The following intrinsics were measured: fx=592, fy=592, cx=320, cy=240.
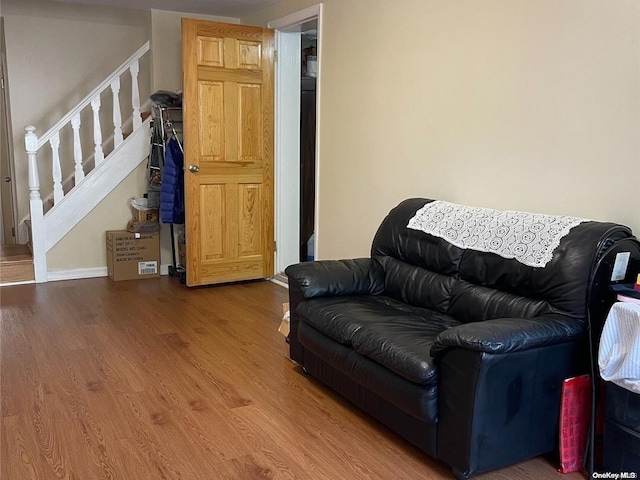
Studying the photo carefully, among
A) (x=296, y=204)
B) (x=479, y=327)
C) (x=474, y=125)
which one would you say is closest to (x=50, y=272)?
(x=296, y=204)

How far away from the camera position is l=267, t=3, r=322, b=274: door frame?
5.12m

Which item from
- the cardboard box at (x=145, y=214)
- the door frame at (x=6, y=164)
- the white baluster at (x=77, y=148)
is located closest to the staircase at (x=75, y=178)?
the white baluster at (x=77, y=148)

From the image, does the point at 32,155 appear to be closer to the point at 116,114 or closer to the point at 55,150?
the point at 55,150

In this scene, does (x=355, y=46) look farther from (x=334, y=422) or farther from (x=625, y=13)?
(x=334, y=422)

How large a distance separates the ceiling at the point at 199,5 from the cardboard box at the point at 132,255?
2011 millimetres

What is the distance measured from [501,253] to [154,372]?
1925 millimetres

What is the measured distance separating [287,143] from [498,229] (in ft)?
9.47

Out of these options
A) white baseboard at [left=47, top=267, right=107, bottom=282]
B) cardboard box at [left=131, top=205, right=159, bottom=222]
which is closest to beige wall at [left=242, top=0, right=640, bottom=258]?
cardboard box at [left=131, top=205, right=159, bottom=222]

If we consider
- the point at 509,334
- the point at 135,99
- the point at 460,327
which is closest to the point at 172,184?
the point at 135,99

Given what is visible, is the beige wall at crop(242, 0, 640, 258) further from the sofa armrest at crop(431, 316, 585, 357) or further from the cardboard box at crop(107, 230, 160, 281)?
the cardboard box at crop(107, 230, 160, 281)

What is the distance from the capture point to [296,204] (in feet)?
17.8

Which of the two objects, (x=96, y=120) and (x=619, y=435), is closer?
(x=619, y=435)

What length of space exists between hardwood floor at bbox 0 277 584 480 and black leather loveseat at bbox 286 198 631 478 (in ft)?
0.53

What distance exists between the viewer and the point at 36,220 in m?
5.12
